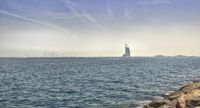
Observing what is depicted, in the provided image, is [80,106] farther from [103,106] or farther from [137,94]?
[137,94]

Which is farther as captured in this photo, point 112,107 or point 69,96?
point 69,96

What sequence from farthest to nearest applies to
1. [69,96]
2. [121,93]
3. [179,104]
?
[121,93] → [69,96] → [179,104]

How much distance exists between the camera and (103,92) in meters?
50.5

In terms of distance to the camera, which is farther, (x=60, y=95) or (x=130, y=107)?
(x=60, y=95)

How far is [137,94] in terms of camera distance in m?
48.2

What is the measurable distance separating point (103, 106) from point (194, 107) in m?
14.4

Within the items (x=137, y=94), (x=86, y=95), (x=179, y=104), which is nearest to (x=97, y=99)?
(x=86, y=95)

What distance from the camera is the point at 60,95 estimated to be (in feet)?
156

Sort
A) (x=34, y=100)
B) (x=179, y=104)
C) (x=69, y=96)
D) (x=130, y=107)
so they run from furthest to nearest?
(x=69, y=96) → (x=34, y=100) → (x=130, y=107) → (x=179, y=104)

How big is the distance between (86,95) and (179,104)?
22.0 m

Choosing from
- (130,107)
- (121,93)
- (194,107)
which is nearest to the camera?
(194,107)

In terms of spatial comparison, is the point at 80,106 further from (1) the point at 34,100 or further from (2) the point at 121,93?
(2) the point at 121,93

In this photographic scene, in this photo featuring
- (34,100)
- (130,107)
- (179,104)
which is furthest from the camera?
(34,100)

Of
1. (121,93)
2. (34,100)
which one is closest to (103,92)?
(121,93)
